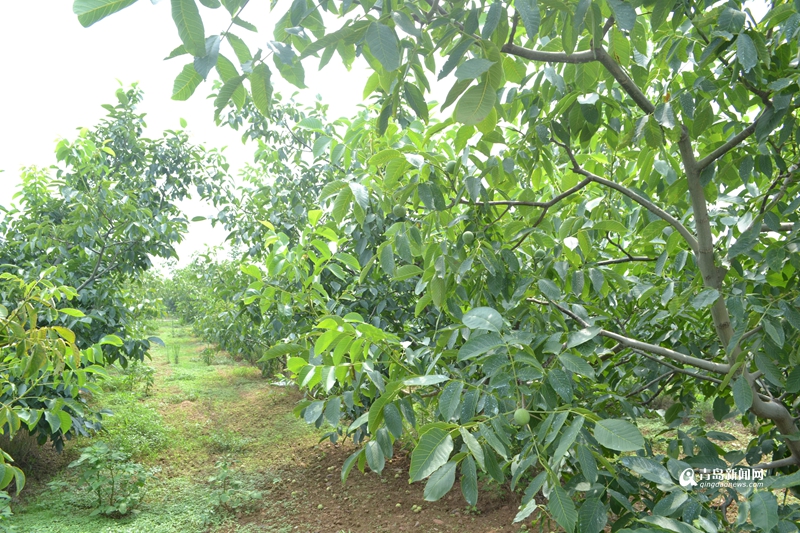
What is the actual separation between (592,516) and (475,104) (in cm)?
87

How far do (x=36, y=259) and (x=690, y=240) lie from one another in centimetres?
499

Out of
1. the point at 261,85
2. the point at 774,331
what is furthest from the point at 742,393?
the point at 261,85

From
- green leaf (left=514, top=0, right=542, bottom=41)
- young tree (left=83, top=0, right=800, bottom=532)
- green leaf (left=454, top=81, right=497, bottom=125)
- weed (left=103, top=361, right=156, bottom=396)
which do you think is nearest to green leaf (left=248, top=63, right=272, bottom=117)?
young tree (left=83, top=0, right=800, bottom=532)

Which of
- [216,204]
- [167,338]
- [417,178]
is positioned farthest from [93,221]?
[167,338]

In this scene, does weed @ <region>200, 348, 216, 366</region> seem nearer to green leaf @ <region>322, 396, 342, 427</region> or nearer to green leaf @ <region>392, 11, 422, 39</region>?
green leaf @ <region>322, 396, 342, 427</region>

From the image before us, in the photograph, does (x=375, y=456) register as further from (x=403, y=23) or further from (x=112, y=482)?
(x=112, y=482)

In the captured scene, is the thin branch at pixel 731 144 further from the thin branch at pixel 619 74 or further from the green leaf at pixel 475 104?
the green leaf at pixel 475 104

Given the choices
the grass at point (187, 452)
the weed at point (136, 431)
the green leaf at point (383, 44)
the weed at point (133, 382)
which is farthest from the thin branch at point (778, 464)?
the weed at point (133, 382)

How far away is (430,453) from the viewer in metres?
0.93

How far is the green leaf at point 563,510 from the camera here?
0.89 meters

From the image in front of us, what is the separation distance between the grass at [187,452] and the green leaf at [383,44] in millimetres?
3578

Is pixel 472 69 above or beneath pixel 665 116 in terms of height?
above

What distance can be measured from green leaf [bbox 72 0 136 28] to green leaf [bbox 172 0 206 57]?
0.21ft

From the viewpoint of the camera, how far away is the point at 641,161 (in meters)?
1.57
